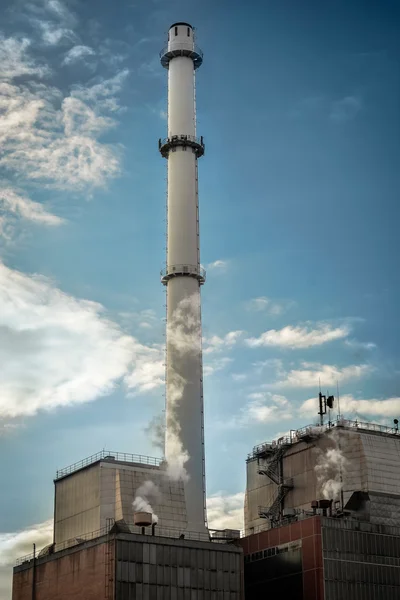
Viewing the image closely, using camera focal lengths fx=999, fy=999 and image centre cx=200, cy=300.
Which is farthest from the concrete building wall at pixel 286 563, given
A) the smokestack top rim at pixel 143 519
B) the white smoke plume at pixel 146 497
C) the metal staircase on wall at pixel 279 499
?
the smokestack top rim at pixel 143 519

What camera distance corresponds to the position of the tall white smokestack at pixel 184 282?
99312mm

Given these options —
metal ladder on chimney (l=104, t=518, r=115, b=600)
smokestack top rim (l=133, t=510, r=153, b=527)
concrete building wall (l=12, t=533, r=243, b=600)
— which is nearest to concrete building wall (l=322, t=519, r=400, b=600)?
concrete building wall (l=12, t=533, r=243, b=600)

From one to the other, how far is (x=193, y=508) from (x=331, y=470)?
14.1 m

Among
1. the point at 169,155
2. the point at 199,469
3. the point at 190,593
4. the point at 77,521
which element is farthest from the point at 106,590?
the point at 169,155

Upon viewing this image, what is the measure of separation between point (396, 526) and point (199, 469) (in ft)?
65.5

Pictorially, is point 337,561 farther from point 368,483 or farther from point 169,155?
point 169,155

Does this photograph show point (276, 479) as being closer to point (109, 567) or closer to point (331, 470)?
point (331, 470)

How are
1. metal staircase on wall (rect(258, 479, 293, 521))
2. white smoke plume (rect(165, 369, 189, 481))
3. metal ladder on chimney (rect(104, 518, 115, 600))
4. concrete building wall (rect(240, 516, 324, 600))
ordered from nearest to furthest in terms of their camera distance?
1. metal ladder on chimney (rect(104, 518, 115, 600))
2. concrete building wall (rect(240, 516, 324, 600))
3. white smoke plume (rect(165, 369, 189, 481))
4. metal staircase on wall (rect(258, 479, 293, 521))

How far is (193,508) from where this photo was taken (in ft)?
322

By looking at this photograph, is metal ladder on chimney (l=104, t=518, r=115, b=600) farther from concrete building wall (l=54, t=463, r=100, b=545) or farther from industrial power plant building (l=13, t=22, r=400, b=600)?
concrete building wall (l=54, t=463, r=100, b=545)

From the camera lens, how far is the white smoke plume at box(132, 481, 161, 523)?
91.7 meters

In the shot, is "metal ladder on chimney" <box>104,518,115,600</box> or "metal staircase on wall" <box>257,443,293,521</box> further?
"metal staircase on wall" <box>257,443,293,521</box>

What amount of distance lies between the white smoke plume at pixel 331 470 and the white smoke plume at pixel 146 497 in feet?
54.4

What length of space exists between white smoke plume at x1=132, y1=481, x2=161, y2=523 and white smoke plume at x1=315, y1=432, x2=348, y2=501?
16.6 m
